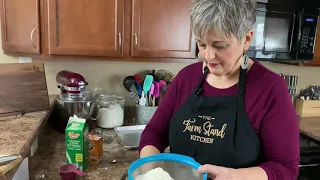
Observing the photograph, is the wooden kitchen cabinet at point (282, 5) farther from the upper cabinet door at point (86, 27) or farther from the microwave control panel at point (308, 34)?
the upper cabinet door at point (86, 27)

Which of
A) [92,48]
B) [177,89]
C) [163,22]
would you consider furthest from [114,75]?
[177,89]

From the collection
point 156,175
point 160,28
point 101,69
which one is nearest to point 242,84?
point 156,175

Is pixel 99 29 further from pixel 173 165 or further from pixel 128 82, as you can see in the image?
pixel 173 165

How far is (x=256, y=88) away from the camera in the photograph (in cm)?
88

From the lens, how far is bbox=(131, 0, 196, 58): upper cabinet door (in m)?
1.49

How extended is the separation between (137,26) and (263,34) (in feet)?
2.24

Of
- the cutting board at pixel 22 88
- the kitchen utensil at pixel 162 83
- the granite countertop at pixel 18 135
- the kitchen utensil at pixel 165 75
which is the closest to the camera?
the granite countertop at pixel 18 135

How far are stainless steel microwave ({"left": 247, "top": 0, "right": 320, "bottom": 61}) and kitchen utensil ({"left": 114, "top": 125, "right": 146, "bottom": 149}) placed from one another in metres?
0.74

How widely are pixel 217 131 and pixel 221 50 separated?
0.82 ft

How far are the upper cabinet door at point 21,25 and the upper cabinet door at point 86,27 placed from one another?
2.7 inches

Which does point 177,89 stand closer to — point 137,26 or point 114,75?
point 137,26

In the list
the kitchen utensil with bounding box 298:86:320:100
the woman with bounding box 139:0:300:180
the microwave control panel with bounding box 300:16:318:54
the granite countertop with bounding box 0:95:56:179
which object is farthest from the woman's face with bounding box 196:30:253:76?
the kitchen utensil with bounding box 298:86:320:100

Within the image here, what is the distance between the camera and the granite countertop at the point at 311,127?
174 cm

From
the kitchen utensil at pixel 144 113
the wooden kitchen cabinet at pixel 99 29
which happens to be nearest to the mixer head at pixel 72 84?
the wooden kitchen cabinet at pixel 99 29
